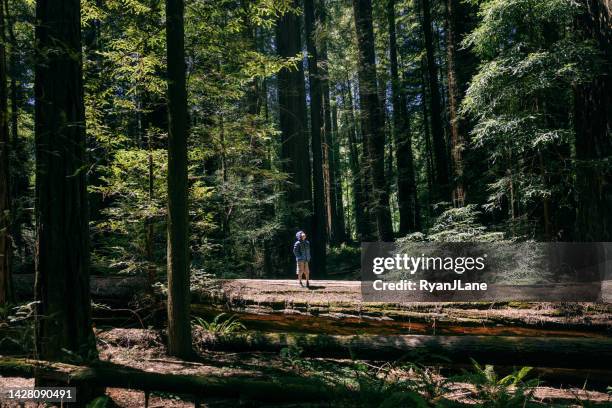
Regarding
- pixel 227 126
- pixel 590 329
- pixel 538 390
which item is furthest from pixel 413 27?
pixel 538 390

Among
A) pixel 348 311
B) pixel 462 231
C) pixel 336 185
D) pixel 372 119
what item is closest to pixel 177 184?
pixel 348 311

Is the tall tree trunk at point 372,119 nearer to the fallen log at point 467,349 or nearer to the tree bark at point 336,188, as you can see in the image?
the fallen log at point 467,349

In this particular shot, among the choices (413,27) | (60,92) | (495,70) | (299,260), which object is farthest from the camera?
(413,27)

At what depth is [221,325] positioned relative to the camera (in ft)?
26.6

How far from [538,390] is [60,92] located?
796cm

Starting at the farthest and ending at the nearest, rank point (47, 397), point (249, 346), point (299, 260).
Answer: point (299, 260)
point (249, 346)
point (47, 397)

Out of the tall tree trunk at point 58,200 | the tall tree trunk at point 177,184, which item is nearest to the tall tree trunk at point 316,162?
the tall tree trunk at point 177,184

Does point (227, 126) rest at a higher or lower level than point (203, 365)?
higher

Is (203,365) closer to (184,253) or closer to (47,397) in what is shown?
(184,253)

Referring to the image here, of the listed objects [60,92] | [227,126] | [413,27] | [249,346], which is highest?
[413,27]

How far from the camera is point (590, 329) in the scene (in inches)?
296

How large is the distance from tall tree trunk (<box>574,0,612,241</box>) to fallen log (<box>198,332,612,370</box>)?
349 cm

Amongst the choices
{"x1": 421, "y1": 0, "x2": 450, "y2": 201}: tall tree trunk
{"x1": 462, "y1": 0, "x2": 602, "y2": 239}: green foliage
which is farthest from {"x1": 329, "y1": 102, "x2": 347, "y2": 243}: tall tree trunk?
{"x1": 462, "y1": 0, "x2": 602, "y2": 239}: green foliage

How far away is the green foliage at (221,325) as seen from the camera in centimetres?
785
